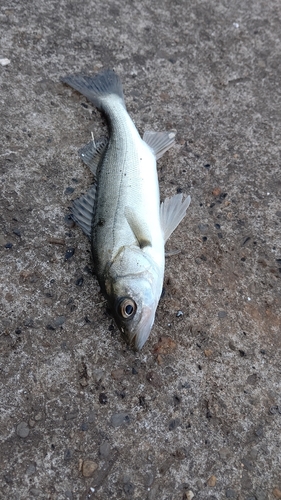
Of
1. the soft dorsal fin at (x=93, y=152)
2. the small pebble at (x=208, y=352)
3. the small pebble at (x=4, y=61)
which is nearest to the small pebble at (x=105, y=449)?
the small pebble at (x=208, y=352)

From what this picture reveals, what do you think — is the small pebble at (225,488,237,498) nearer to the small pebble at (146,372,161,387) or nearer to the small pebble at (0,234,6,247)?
the small pebble at (146,372,161,387)

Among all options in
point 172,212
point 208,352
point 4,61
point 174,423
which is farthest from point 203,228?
point 4,61

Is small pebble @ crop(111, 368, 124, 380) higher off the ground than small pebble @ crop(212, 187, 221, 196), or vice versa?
small pebble @ crop(212, 187, 221, 196)

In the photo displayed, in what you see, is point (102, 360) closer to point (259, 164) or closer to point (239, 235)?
point (239, 235)

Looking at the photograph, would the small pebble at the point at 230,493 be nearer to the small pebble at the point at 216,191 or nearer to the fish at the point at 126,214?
the fish at the point at 126,214

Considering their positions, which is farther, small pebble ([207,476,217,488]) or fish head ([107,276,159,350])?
fish head ([107,276,159,350])

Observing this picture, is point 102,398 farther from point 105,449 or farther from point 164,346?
point 164,346

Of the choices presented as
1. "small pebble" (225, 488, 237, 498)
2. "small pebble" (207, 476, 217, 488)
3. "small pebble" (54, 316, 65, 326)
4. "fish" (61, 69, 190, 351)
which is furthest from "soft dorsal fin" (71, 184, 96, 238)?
"small pebble" (225, 488, 237, 498)

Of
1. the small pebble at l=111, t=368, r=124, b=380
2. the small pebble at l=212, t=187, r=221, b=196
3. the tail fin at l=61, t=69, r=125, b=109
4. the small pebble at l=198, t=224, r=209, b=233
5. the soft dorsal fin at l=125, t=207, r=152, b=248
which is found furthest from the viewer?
the tail fin at l=61, t=69, r=125, b=109
